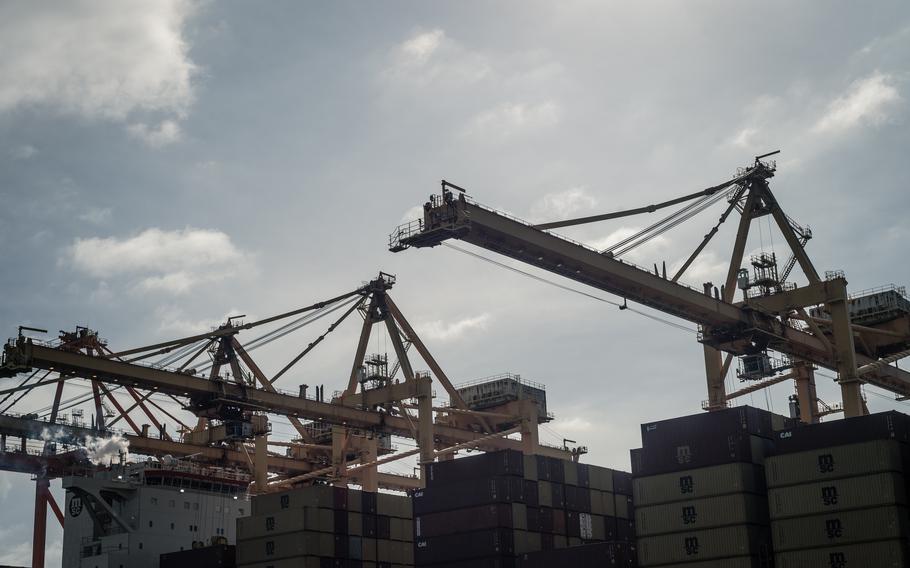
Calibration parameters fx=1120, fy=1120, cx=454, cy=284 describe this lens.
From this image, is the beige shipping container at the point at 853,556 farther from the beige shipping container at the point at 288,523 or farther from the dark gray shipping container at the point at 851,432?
the beige shipping container at the point at 288,523

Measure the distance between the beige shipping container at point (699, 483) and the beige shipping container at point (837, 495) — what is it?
5.42ft

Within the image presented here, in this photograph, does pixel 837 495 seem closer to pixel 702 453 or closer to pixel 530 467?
pixel 702 453

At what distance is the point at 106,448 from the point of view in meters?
76.2

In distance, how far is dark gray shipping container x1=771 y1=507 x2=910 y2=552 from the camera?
42469mm

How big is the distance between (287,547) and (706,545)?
2303 cm

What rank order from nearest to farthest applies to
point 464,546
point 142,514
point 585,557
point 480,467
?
point 585,557 → point 464,546 → point 480,467 → point 142,514

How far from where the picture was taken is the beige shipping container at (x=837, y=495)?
141ft

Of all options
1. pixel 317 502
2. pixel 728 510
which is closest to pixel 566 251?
pixel 728 510

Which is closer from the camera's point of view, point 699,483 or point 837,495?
point 837,495

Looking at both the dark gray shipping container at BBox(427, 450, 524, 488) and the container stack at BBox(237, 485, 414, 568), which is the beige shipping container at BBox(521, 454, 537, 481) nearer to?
the dark gray shipping container at BBox(427, 450, 524, 488)

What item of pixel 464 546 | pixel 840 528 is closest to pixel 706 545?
pixel 840 528

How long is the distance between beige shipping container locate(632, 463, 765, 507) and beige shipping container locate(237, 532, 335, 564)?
18.2m

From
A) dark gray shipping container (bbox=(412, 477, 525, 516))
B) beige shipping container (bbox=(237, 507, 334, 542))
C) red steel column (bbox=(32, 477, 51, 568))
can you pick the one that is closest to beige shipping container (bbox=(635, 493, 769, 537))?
dark gray shipping container (bbox=(412, 477, 525, 516))

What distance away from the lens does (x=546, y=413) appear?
82312 millimetres
